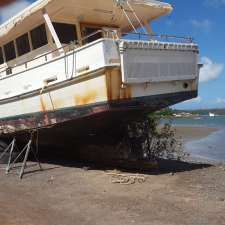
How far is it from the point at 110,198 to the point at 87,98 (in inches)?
100

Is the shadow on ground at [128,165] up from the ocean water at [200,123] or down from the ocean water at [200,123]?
up

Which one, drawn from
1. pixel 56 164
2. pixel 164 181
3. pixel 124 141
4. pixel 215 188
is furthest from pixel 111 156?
pixel 215 188

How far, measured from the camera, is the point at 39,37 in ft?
37.9

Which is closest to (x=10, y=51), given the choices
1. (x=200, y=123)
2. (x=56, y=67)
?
(x=56, y=67)

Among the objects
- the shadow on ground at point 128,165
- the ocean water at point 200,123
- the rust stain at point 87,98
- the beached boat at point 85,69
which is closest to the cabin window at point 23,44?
the beached boat at point 85,69

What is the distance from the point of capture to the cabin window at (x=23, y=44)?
12102 mm

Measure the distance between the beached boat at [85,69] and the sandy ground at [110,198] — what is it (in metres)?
1.47

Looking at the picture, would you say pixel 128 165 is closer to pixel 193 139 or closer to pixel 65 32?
pixel 65 32

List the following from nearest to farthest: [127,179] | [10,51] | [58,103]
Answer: [127,179], [58,103], [10,51]

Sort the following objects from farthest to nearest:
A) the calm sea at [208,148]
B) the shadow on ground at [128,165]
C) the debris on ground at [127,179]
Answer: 1. the calm sea at [208,148]
2. the shadow on ground at [128,165]
3. the debris on ground at [127,179]

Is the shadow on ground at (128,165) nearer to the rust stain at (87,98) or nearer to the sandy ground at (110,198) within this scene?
the sandy ground at (110,198)

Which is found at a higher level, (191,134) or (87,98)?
(87,98)

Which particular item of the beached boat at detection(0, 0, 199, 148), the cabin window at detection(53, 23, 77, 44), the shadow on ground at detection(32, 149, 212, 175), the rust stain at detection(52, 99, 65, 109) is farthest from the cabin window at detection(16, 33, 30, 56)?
the shadow on ground at detection(32, 149, 212, 175)

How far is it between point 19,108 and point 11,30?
208 cm
